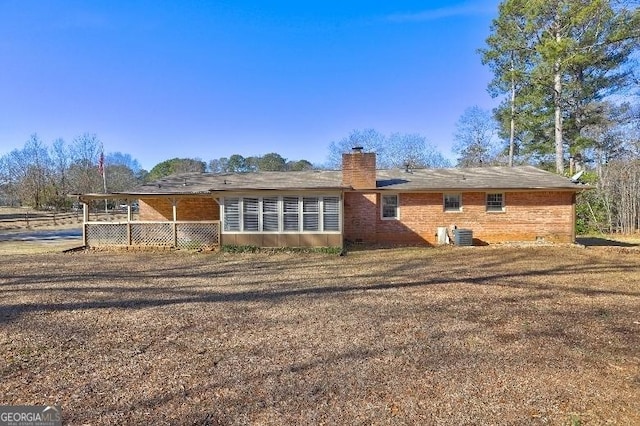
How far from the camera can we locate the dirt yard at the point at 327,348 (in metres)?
3.31

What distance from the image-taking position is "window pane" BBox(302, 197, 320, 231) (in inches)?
572

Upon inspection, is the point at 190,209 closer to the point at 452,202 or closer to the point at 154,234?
the point at 154,234

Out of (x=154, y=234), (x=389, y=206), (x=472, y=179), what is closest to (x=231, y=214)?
(x=154, y=234)

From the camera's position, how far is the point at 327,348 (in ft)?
15.5

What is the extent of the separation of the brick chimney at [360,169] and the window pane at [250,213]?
4292mm

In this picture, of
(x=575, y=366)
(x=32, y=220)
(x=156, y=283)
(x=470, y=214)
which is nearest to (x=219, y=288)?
(x=156, y=283)

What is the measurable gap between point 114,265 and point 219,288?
5407 mm

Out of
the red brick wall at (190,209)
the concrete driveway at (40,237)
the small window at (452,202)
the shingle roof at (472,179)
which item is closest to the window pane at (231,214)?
the red brick wall at (190,209)

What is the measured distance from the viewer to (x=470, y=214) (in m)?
15.9

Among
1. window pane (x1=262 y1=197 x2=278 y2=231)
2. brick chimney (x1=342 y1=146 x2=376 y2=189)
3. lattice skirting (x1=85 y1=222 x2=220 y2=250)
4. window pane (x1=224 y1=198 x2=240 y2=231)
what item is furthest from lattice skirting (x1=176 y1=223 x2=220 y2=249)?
brick chimney (x1=342 y1=146 x2=376 y2=189)

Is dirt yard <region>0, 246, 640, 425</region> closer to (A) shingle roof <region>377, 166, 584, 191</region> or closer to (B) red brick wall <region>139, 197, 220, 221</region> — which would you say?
(A) shingle roof <region>377, 166, 584, 191</region>

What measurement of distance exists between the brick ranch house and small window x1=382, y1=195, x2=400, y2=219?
44 millimetres

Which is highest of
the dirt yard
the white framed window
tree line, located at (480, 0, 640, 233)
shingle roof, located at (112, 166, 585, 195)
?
tree line, located at (480, 0, 640, 233)

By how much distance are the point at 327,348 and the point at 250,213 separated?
1055 cm
